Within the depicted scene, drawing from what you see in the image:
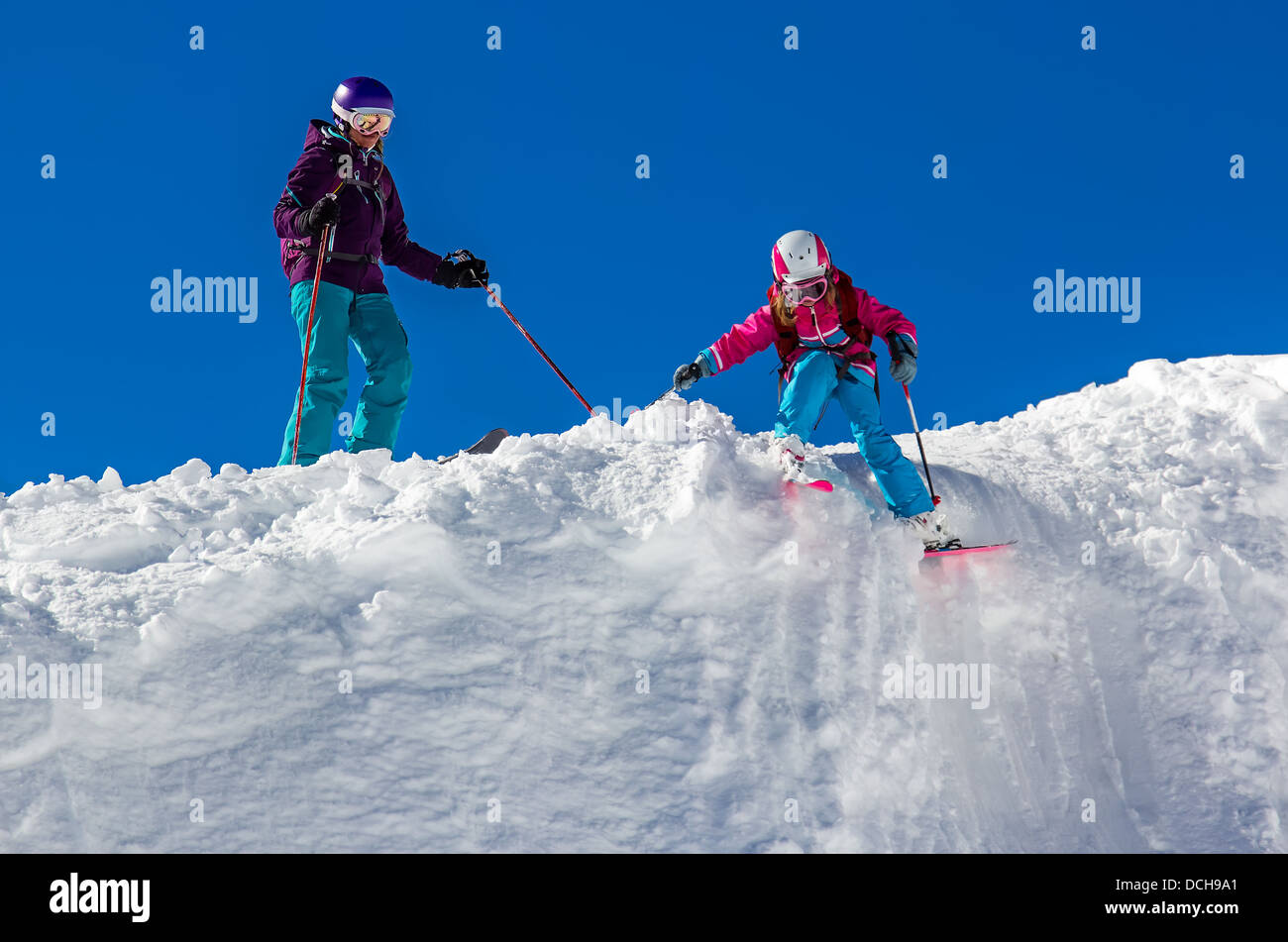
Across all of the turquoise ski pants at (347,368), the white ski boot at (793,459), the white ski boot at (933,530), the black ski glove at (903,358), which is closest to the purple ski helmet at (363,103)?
the turquoise ski pants at (347,368)

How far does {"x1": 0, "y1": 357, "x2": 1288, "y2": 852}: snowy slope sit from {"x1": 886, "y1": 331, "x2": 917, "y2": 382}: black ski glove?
760mm

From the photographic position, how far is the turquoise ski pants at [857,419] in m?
7.26

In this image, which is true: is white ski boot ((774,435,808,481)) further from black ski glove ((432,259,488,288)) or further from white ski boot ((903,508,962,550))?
black ski glove ((432,259,488,288))

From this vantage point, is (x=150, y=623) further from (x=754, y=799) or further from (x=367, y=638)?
(x=754, y=799)

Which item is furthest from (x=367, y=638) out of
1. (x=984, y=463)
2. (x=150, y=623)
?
(x=984, y=463)

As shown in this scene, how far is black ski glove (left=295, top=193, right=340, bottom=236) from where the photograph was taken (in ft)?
25.3

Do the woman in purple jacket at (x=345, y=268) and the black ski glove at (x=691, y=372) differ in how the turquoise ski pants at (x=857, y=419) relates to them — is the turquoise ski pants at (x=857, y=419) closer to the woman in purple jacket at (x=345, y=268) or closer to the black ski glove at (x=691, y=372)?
the black ski glove at (x=691, y=372)

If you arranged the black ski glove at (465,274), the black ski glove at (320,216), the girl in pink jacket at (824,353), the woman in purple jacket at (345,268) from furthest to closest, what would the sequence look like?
1. the black ski glove at (465,274)
2. the woman in purple jacket at (345,268)
3. the black ski glove at (320,216)
4. the girl in pink jacket at (824,353)

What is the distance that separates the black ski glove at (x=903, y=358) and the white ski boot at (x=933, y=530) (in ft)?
2.84

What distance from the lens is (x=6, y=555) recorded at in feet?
20.8
